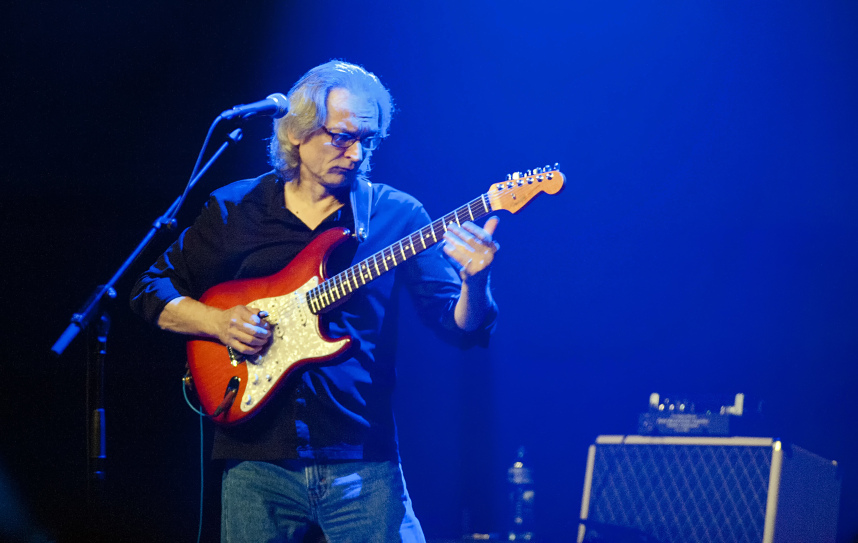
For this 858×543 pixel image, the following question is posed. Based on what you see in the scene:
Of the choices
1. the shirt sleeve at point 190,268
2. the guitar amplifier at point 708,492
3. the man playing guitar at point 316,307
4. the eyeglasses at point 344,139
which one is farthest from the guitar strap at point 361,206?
the guitar amplifier at point 708,492

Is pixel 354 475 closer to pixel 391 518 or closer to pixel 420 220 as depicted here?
pixel 391 518

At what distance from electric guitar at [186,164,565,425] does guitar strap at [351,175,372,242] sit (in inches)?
2.1

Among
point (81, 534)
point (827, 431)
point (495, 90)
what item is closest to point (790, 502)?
point (827, 431)

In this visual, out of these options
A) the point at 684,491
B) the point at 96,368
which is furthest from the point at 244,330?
the point at 684,491

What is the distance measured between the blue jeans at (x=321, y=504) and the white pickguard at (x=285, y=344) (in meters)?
0.23

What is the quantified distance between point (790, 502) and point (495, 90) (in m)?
2.46

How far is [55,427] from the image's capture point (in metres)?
3.31

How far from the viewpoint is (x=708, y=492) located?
10.6ft

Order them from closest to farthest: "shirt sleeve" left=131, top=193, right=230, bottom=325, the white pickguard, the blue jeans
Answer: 1. the blue jeans
2. the white pickguard
3. "shirt sleeve" left=131, top=193, right=230, bottom=325

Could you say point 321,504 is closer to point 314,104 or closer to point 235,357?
point 235,357

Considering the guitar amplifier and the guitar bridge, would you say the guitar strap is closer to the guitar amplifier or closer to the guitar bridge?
the guitar bridge

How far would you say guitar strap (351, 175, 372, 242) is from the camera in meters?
2.25

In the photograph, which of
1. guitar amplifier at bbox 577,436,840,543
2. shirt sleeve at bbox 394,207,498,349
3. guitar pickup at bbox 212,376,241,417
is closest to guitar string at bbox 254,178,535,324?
shirt sleeve at bbox 394,207,498,349

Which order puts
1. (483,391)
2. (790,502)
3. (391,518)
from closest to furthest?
(391,518)
(790,502)
(483,391)
